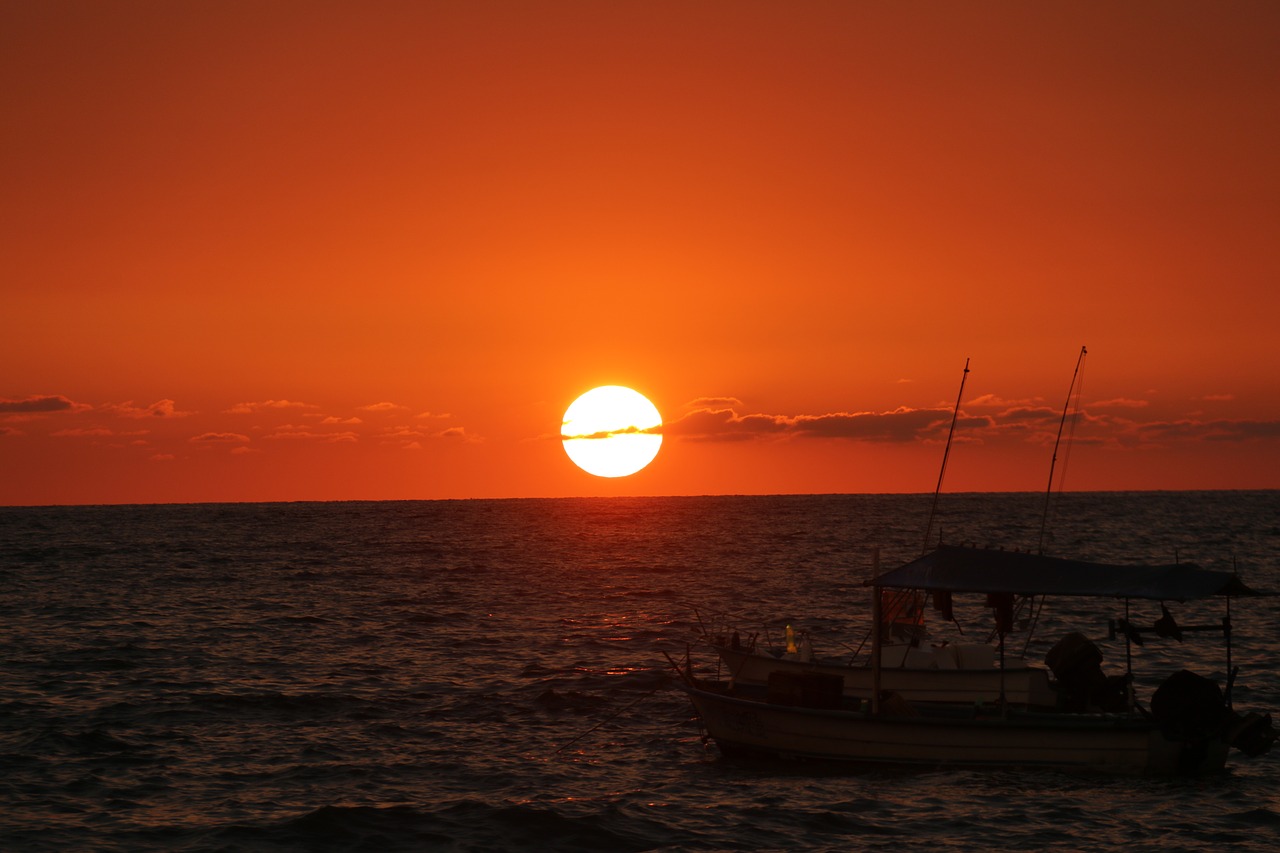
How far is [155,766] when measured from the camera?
85.6 ft

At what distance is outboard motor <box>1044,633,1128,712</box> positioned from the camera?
84.8 feet

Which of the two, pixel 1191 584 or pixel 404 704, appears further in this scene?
pixel 404 704

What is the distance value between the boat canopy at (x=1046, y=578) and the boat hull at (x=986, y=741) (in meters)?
2.65

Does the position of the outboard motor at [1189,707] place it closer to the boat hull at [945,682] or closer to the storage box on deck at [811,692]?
the boat hull at [945,682]

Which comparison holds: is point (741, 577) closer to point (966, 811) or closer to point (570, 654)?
point (570, 654)

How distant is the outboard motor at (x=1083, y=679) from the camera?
2586 centimetres

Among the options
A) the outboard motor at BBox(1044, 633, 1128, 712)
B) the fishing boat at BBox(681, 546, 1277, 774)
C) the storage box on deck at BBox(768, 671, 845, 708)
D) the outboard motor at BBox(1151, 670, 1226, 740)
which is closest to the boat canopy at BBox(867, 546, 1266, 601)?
the fishing boat at BBox(681, 546, 1277, 774)

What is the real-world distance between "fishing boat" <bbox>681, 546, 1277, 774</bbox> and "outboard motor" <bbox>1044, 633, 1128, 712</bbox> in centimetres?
3

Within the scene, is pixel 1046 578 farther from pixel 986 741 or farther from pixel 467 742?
pixel 467 742

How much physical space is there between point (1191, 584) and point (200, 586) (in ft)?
203

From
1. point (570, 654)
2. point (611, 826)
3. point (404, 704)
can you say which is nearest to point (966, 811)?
point (611, 826)

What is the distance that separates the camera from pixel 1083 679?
26219 millimetres

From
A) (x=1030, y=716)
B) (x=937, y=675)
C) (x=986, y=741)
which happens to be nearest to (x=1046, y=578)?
(x=1030, y=716)

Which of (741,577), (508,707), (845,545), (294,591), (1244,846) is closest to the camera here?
(1244,846)
